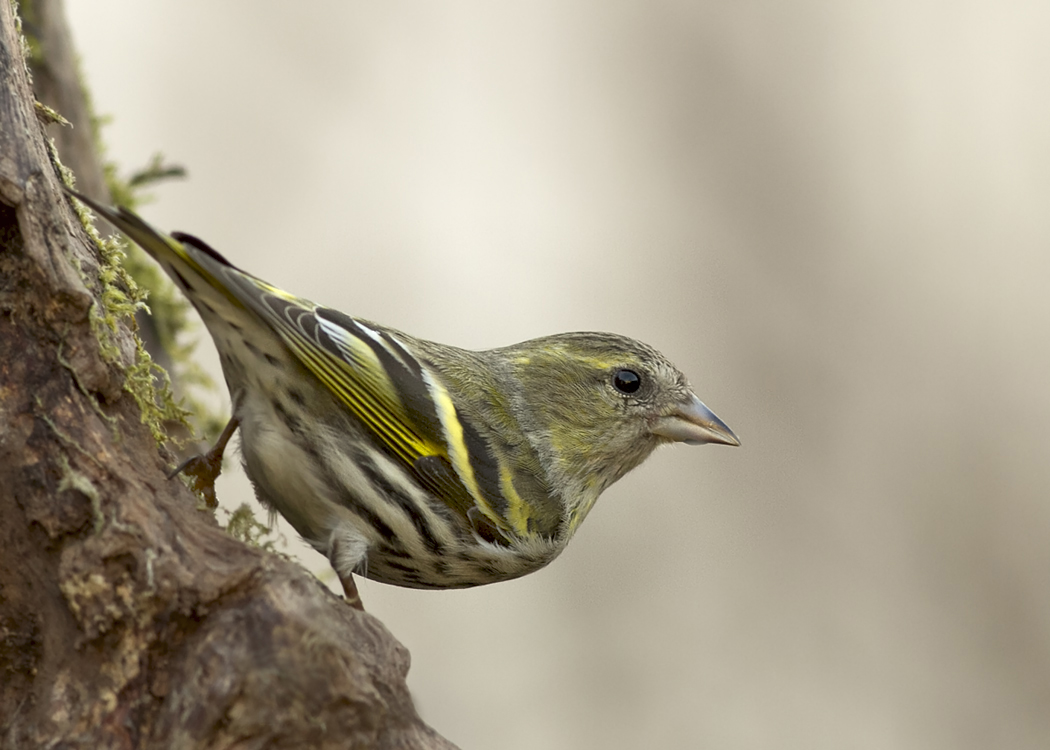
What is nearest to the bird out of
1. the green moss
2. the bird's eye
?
the green moss

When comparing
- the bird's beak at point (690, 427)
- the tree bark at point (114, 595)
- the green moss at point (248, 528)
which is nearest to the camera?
the tree bark at point (114, 595)

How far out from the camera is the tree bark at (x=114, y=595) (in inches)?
71.3

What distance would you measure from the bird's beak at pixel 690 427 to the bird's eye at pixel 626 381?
0.14 meters

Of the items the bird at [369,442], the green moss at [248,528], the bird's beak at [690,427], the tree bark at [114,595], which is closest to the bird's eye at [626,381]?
the bird's beak at [690,427]

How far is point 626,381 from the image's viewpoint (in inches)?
139

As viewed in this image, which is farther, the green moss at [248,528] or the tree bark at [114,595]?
the green moss at [248,528]

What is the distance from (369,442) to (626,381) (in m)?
1.20

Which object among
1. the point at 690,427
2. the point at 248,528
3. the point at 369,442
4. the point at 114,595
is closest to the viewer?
the point at 114,595

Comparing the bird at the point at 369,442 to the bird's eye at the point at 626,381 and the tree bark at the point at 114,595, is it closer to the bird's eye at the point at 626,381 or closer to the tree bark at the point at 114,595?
the tree bark at the point at 114,595

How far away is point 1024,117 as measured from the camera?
21.3ft

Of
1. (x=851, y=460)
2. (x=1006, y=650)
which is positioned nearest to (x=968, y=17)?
(x=851, y=460)

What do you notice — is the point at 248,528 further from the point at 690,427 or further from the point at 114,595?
the point at 690,427

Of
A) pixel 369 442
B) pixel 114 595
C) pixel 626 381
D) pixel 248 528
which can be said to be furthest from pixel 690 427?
pixel 114 595

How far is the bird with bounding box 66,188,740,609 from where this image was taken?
2465 millimetres
